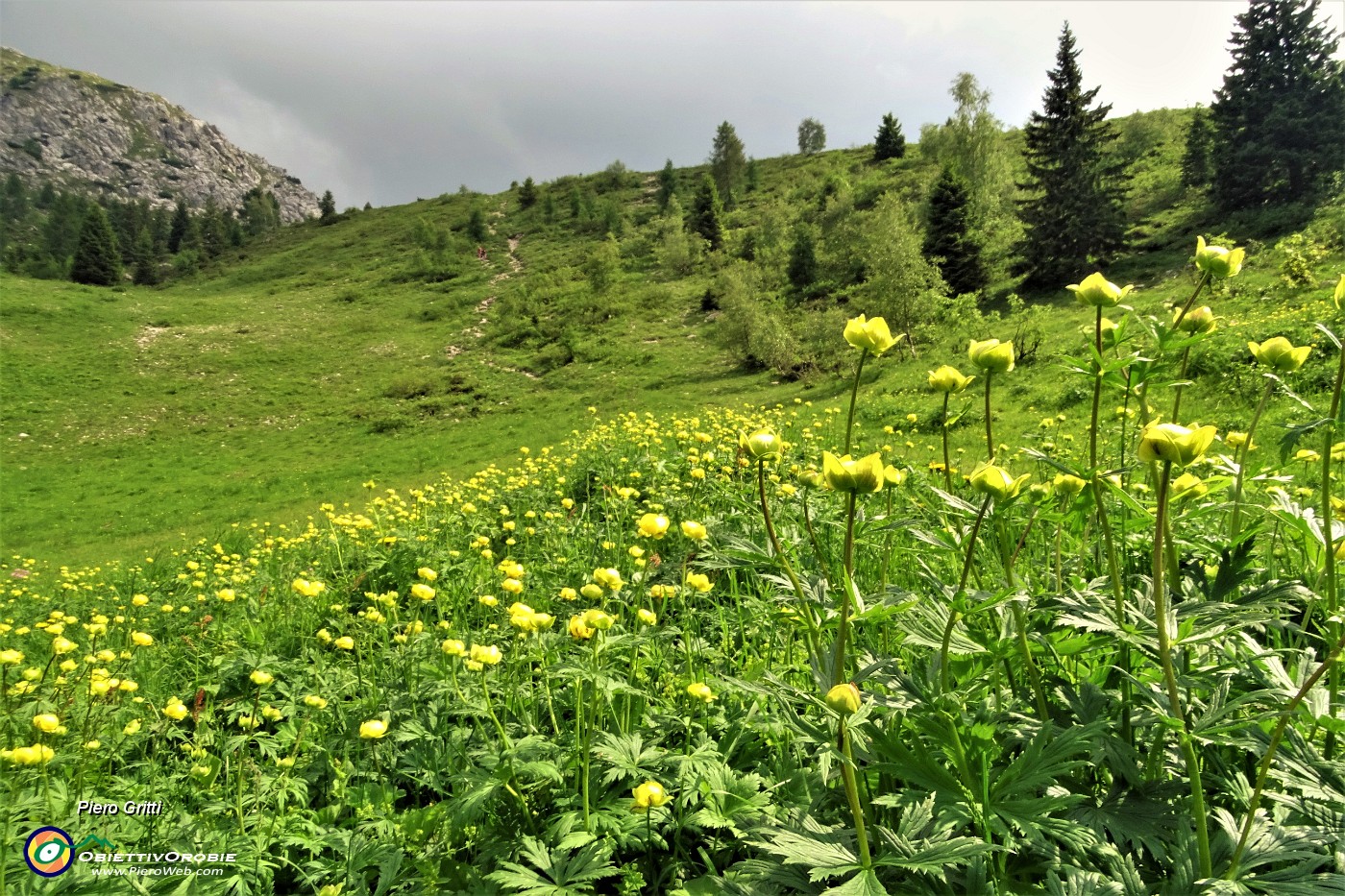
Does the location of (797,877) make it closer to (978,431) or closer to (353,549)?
(353,549)

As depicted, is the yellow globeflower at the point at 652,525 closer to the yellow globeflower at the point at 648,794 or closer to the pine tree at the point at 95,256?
the yellow globeflower at the point at 648,794

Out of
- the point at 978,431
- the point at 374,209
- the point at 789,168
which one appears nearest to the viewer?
the point at 978,431

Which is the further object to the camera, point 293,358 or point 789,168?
point 789,168

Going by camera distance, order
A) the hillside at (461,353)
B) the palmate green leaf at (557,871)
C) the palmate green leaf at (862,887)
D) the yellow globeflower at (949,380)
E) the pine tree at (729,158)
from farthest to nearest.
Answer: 1. the pine tree at (729,158)
2. the hillside at (461,353)
3. the yellow globeflower at (949,380)
4. the palmate green leaf at (557,871)
5. the palmate green leaf at (862,887)

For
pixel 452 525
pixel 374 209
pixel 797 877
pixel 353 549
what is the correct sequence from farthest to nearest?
pixel 374 209
pixel 353 549
pixel 452 525
pixel 797 877

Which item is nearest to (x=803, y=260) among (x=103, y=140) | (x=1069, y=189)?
(x=1069, y=189)

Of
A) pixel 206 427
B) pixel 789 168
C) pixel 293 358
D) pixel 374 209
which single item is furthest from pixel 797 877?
pixel 374 209

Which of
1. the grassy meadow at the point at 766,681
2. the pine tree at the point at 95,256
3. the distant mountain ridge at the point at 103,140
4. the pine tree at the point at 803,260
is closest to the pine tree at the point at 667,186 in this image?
the pine tree at the point at 803,260

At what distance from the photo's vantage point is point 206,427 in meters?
22.8

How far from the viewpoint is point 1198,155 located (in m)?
25.6

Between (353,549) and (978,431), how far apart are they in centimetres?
815

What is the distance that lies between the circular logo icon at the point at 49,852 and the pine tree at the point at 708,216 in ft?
153

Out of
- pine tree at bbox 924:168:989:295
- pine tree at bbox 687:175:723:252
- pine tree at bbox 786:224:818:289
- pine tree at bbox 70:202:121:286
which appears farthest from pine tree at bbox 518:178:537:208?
pine tree at bbox 924:168:989:295

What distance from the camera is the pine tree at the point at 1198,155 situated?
2520cm
